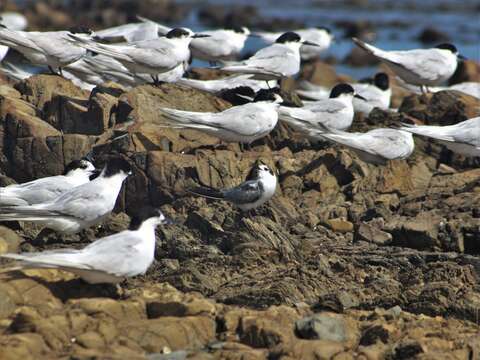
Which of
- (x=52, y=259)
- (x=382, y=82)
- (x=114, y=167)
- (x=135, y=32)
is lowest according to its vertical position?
(x=382, y=82)

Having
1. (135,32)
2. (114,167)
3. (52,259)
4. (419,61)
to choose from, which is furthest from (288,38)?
(52,259)

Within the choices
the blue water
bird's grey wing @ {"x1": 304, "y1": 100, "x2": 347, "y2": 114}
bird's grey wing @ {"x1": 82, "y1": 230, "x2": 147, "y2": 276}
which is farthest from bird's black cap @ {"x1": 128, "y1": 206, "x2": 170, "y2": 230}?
the blue water

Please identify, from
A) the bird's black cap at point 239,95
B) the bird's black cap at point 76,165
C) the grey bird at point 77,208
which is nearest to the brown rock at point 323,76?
the bird's black cap at point 239,95

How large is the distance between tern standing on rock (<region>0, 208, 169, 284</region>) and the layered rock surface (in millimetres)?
198

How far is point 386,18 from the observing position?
37.5 m

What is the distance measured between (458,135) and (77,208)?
4268 mm

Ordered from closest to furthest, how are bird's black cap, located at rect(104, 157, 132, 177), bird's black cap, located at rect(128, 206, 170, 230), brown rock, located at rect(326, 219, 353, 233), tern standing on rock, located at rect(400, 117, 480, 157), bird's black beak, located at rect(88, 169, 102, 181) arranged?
bird's black cap, located at rect(128, 206, 170, 230)
bird's black cap, located at rect(104, 157, 132, 177)
bird's black beak, located at rect(88, 169, 102, 181)
brown rock, located at rect(326, 219, 353, 233)
tern standing on rock, located at rect(400, 117, 480, 157)

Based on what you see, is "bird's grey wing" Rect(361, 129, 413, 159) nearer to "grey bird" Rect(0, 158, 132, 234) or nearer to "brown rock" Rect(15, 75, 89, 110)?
"brown rock" Rect(15, 75, 89, 110)

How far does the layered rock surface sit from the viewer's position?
683cm

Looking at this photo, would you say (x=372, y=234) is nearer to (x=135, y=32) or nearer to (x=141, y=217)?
(x=141, y=217)

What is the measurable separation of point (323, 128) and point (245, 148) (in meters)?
0.76

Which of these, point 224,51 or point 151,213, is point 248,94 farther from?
point 151,213

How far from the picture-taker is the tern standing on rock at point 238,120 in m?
10.0

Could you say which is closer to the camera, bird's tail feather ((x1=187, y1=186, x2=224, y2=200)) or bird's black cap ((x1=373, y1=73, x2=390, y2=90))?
bird's tail feather ((x1=187, y1=186, x2=224, y2=200))
